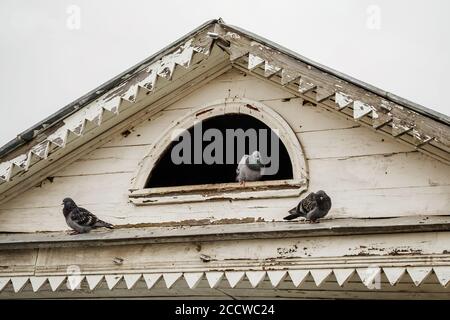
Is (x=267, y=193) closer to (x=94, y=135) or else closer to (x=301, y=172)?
(x=301, y=172)

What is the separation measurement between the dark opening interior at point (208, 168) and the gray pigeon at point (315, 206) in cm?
91

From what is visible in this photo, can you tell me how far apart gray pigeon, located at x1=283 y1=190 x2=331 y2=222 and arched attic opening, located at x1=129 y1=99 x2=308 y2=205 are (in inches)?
9.4

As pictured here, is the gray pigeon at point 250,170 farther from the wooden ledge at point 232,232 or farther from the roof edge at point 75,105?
the roof edge at point 75,105

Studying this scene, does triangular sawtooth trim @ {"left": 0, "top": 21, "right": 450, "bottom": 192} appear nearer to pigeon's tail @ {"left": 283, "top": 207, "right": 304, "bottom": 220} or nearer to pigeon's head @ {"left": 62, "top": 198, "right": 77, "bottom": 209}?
pigeon's head @ {"left": 62, "top": 198, "right": 77, "bottom": 209}

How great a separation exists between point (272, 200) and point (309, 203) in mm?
390

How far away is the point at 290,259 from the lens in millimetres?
3502

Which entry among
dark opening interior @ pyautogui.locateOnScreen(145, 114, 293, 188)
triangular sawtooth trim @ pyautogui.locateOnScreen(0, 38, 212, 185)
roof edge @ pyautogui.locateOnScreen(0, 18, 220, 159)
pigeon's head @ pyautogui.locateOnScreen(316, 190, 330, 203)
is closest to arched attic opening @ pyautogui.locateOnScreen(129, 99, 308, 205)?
dark opening interior @ pyautogui.locateOnScreen(145, 114, 293, 188)

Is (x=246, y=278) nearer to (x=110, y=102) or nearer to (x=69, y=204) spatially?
(x=69, y=204)

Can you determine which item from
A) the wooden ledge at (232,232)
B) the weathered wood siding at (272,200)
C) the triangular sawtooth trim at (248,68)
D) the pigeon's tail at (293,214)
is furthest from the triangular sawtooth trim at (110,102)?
the pigeon's tail at (293,214)

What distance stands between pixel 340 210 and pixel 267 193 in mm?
536

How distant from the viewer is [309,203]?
12.0 ft

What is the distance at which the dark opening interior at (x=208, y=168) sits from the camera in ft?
15.2
